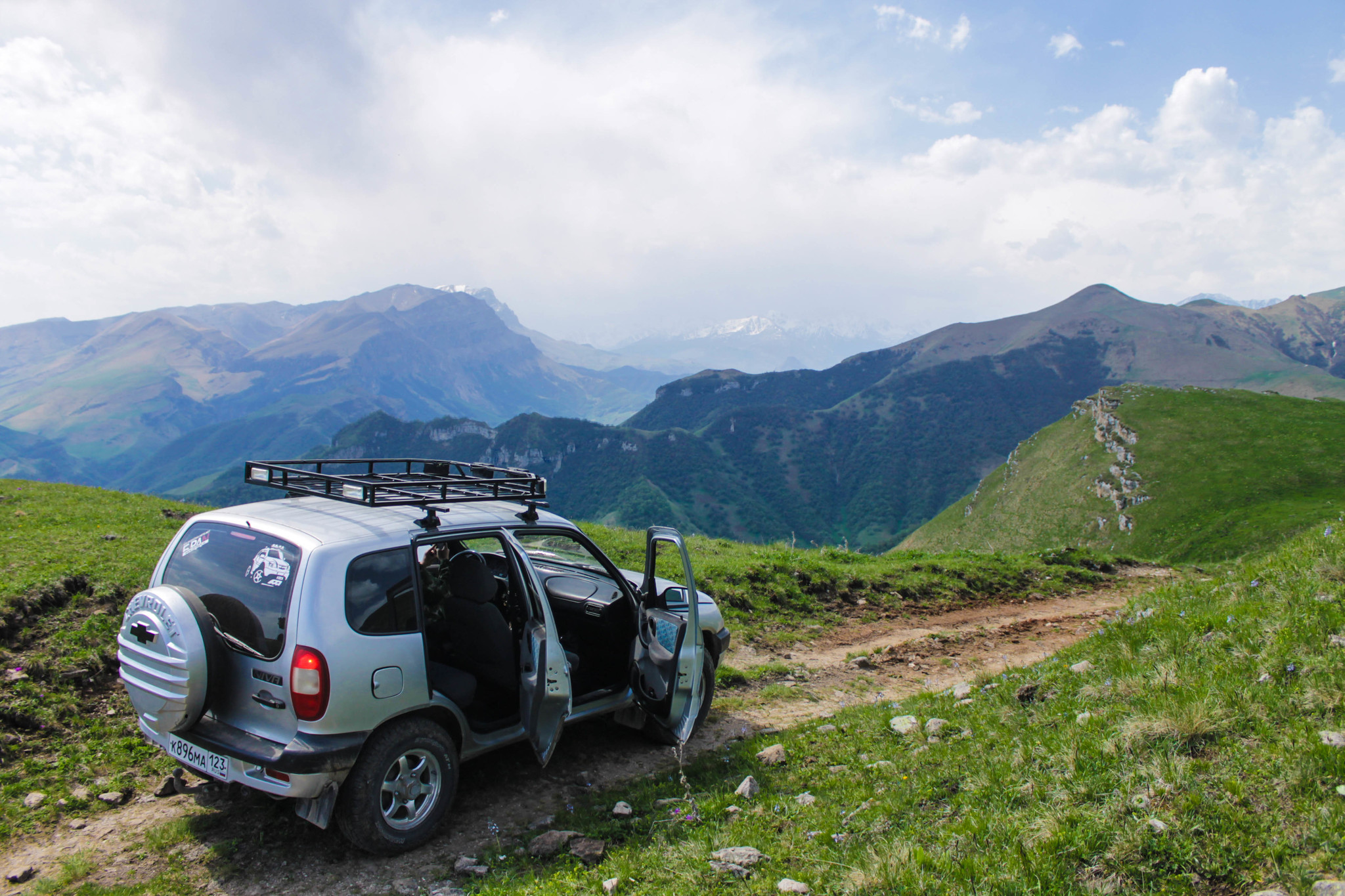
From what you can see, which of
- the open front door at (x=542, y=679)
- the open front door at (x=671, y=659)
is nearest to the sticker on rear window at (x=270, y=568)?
the open front door at (x=542, y=679)

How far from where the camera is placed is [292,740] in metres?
4.34

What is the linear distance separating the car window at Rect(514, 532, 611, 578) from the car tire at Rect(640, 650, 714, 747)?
147cm

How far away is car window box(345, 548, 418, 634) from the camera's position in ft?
15.3

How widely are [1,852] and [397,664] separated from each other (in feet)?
9.45

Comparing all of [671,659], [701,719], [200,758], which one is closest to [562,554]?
[671,659]

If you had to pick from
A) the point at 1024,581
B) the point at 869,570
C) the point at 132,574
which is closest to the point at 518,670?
the point at 132,574

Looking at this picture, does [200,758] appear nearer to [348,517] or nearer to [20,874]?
[20,874]

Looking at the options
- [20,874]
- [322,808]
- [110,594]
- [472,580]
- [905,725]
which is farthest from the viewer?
[110,594]

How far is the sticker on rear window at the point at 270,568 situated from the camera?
15.1 ft

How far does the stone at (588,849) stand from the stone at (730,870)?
880mm

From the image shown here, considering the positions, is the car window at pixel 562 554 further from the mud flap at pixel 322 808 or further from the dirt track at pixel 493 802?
the mud flap at pixel 322 808

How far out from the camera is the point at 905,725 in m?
6.44

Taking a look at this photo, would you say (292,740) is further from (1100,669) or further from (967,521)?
(967,521)

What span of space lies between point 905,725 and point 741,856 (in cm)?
287
